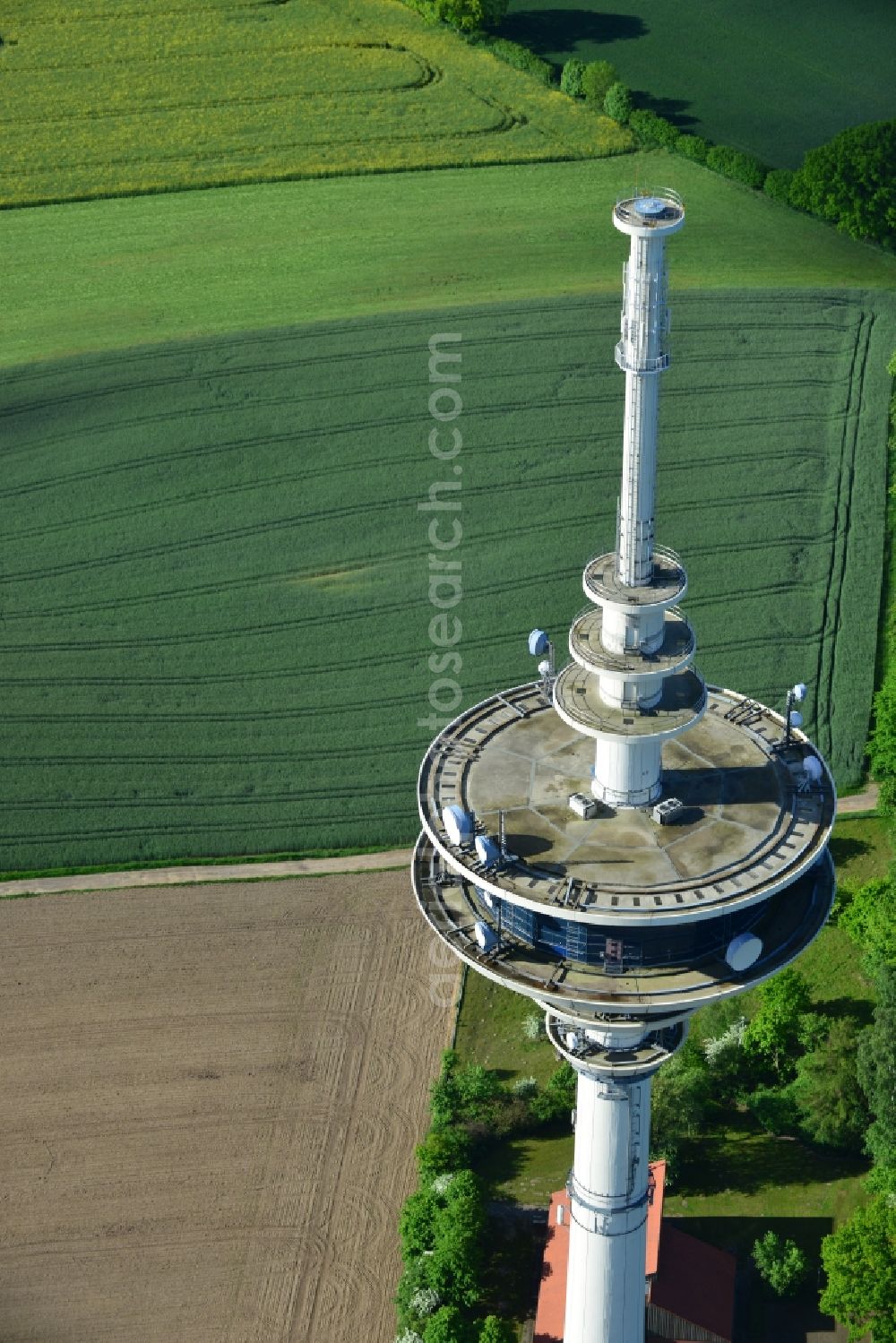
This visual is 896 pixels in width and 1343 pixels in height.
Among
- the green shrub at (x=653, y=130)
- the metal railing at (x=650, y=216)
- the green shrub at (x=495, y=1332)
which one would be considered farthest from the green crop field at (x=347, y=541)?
the metal railing at (x=650, y=216)

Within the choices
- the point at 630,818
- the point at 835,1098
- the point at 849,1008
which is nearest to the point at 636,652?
the point at 630,818

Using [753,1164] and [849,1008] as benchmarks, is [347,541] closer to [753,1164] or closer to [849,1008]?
[849,1008]

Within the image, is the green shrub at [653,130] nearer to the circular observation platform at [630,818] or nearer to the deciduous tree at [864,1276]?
the circular observation platform at [630,818]

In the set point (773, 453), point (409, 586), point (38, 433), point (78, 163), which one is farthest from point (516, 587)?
point (78, 163)

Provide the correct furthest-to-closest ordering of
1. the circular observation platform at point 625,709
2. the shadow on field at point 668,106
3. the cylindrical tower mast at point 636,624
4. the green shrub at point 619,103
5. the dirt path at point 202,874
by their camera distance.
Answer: the green shrub at point 619,103, the shadow on field at point 668,106, the dirt path at point 202,874, the circular observation platform at point 625,709, the cylindrical tower mast at point 636,624

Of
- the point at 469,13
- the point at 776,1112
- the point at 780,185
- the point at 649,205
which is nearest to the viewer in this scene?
the point at 649,205

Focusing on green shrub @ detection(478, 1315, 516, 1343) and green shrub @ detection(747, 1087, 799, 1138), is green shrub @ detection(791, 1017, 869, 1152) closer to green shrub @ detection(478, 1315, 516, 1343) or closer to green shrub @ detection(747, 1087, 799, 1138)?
green shrub @ detection(747, 1087, 799, 1138)

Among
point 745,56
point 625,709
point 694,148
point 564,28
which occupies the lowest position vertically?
point 694,148

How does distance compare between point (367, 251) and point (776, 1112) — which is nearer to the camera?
point (776, 1112)
